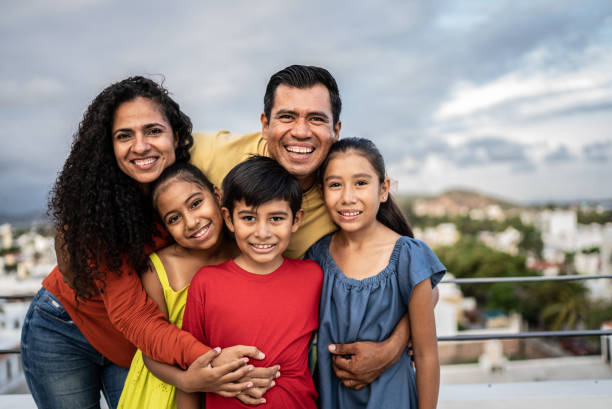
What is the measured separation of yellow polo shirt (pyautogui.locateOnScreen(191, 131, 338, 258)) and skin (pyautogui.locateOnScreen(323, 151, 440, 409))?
13cm

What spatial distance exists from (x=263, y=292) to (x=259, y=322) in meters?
0.11

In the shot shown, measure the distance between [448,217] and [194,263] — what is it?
72711 millimetres

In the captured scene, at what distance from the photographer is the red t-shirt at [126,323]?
148 centimetres

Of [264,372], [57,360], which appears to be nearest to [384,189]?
[264,372]

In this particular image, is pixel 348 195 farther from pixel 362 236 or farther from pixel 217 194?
pixel 217 194

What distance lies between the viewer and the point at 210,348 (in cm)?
149

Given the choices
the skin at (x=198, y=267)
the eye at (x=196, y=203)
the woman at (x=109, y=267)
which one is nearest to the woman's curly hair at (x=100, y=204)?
the woman at (x=109, y=267)

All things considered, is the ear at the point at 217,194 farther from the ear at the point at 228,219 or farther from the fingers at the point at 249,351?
the fingers at the point at 249,351

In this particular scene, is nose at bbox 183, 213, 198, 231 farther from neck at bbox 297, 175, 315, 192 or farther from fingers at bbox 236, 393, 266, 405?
fingers at bbox 236, 393, 266, 405

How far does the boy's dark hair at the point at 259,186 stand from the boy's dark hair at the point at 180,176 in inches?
4.6

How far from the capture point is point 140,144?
1676 millimetres

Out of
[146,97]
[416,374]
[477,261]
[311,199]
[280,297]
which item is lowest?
[477,261]

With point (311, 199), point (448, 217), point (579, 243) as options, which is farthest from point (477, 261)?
point (311, 199)

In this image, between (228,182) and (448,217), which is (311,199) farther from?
(448,217)
